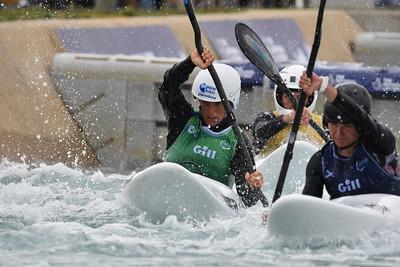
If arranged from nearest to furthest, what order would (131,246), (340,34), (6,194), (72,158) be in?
(131,246)
(6,194)
(72,158)
(340,34)

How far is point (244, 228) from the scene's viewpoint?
9406mm

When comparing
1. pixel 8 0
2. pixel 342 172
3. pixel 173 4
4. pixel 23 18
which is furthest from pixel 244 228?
pixel 173 4

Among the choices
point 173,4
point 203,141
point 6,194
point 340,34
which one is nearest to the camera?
point 203,141

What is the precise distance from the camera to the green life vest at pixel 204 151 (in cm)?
1041

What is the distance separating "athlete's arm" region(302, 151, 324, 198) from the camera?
365 inches

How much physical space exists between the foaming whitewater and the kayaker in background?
69.2 inches

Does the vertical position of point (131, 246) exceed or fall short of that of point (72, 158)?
it exceeds it

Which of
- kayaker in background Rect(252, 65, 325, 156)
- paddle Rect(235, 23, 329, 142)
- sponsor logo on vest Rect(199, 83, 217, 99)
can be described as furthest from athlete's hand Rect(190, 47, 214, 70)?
kayaker in background Rect(252, 65, 325, 156)

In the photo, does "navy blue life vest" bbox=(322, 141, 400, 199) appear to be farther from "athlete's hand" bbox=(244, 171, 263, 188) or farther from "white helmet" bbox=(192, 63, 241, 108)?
"white helmet" bbox=(192, 63, 241, 108)

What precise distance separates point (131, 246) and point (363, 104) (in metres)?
1.96

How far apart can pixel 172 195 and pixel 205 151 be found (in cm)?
84

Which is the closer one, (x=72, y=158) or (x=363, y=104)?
(x=363, y=104)

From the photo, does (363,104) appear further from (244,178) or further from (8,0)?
(8,0)

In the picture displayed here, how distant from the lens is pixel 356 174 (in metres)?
9.12
